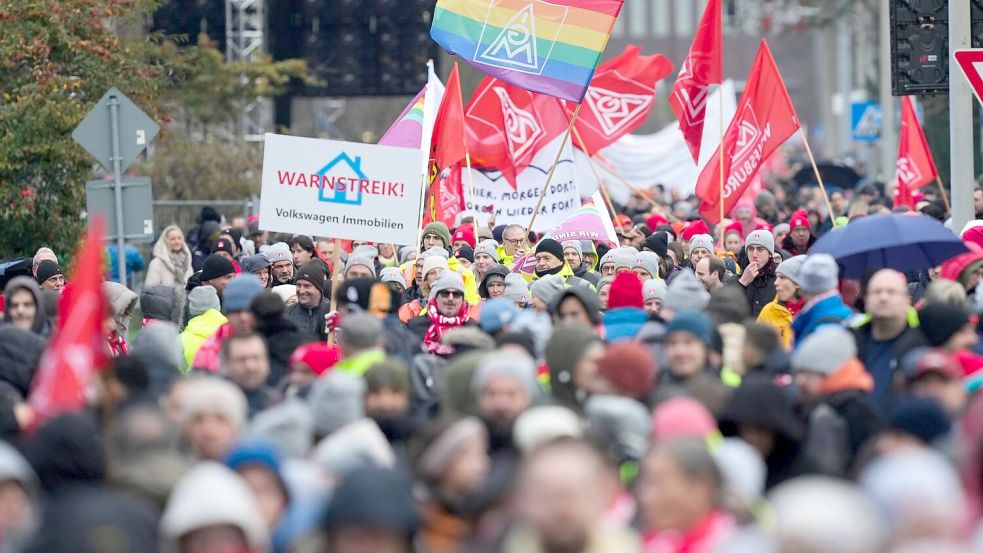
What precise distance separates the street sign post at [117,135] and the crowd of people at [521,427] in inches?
73.0

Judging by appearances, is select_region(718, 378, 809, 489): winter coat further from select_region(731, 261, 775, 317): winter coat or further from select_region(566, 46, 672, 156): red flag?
select_region(566, 46, 672, 156): red flag

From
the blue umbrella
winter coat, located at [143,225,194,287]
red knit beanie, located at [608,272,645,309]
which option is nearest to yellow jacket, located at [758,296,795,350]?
the blue umbrella

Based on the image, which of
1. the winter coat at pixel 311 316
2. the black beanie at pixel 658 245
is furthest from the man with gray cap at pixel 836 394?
the black beanie at pixel 658 245

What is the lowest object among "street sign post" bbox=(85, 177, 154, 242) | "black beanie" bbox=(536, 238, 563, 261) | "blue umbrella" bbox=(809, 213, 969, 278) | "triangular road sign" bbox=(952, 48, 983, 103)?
"black beanie" bbox=(536, 238, 563, 261)

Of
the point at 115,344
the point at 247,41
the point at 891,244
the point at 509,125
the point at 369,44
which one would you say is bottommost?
the point at 115,344

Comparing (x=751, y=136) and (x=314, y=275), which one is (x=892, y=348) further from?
(x=751, y=136)

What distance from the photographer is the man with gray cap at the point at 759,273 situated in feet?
45.8

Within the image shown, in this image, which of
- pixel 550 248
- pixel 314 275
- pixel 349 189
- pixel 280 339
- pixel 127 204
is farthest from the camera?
pixel 550 248

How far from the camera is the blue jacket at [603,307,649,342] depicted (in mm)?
9992

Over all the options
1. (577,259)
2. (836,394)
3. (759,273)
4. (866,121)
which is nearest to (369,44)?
(866,121)

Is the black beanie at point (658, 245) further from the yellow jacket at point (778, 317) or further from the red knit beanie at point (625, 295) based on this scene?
the red knit beanie at point (625, 295)

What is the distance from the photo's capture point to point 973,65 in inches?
456

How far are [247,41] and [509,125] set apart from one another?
1626cm

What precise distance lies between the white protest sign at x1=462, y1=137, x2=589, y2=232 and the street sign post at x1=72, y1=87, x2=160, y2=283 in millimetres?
4934
